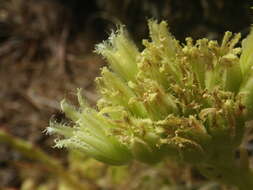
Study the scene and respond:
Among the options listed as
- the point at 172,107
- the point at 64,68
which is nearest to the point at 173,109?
the point at 172,107

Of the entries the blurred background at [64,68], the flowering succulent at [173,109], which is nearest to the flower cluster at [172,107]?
the flowering succulent at [173,109]

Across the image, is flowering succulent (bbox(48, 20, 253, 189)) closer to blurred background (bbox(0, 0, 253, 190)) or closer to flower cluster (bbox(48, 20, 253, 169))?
flower cluster (bbox(48, 20, 253, 169))

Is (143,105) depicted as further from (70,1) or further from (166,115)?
(70,1)

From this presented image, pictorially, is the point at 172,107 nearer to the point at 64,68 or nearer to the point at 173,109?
the point at 173,109

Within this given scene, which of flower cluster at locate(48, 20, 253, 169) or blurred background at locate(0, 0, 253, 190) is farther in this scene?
blurred background at locate(0, 0, 253, 190)

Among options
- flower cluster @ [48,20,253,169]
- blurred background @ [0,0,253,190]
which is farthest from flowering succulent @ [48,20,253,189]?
blurred background @ [0,0,253,190]

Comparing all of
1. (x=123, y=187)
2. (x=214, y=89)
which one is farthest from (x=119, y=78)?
(x=123, y=187)
